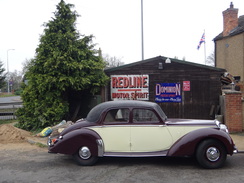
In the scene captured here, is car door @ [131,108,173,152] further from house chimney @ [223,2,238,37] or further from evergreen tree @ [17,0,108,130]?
house chimney @ [223,2,238,37]

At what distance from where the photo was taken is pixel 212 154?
580cm

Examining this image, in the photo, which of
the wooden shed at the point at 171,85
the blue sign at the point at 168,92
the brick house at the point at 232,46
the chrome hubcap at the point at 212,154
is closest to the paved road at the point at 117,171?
the chrome hubcap at the point at 212,154

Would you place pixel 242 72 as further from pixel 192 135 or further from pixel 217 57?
pixel 192 135

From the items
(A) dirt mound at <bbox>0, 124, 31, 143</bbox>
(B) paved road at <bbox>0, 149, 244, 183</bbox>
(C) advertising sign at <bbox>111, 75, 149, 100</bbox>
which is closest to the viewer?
(B) paved road at <bbox>0, 149, 244, 183</bbox>

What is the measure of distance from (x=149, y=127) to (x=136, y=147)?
0.56 meters

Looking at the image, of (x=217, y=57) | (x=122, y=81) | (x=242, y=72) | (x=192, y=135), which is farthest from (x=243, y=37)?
(x=192, y=135)

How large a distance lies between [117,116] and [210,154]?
2.30m

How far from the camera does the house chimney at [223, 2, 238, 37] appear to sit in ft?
70.8

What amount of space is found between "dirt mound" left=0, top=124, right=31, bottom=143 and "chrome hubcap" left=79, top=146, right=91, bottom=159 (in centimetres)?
404

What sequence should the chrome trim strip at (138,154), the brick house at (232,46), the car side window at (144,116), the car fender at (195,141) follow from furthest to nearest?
the brick house at (232,46) → the car side window at (144,116) → the chrome trim strip at (138,154) → the car fender at (195,141)

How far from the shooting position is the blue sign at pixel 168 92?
11.8 meters

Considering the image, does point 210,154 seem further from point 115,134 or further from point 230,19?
point 230,19

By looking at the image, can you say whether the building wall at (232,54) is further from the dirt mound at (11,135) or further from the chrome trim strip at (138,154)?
the dirt mound at (11,135)

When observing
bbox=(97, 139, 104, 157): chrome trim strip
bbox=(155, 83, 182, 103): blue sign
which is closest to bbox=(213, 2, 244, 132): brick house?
bbox=(155, 83, 182, 103): blue sign
